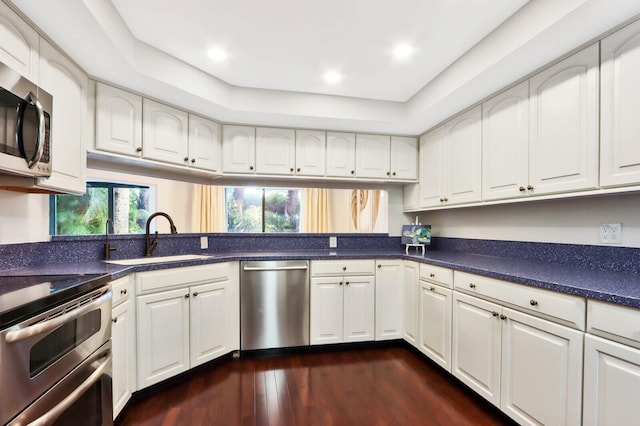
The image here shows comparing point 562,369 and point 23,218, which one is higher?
point 23,218

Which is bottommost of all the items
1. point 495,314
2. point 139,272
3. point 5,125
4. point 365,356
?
point 365,356

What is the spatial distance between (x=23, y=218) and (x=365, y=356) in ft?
8.68

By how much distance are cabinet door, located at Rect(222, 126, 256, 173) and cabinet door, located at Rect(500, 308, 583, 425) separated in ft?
7.75

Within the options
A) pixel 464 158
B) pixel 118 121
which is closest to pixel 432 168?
pixel 464 158

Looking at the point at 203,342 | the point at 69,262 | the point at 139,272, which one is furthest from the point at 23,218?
the point at 203,342

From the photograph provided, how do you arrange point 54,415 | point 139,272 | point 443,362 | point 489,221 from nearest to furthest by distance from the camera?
point 54,415
point 139,272
point 443,362
point 489,221

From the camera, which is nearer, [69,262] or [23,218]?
[23,218]

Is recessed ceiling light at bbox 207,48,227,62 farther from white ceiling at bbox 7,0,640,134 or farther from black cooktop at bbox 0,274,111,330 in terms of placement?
black cooktop at bbox 0,274,111,330

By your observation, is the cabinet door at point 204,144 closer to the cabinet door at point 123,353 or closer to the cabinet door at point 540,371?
the cabinet door at point 123,353

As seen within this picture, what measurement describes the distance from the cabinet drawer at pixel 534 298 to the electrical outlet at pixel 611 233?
65 cm

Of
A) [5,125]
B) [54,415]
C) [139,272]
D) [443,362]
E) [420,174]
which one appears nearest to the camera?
[54,415]

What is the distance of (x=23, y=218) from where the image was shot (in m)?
1.76

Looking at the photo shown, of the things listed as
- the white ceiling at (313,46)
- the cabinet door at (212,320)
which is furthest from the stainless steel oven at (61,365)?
the white ceiling at (313,46)

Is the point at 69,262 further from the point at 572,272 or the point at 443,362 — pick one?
the point at 572,272
